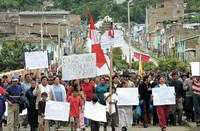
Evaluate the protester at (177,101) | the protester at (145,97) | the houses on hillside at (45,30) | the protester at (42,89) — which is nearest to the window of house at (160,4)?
the houses on hillside at (45,30)

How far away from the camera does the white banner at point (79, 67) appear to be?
18281 mm

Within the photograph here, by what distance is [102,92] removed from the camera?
1941 cm

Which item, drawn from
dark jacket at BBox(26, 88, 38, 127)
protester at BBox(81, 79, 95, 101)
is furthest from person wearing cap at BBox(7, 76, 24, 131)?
protester at BBox(81, 79, 95, 101)

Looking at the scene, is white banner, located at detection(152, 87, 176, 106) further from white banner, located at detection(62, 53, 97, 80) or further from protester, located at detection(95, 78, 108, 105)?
white banner, located at detection(62, 53, 97, 80)

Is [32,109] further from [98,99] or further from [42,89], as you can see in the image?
[98,99]

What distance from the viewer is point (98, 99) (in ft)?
62.4

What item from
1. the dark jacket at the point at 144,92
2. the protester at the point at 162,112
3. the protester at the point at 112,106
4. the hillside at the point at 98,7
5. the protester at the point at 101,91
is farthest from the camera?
the hillside at the point at 98,7

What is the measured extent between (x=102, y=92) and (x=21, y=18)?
11920cm

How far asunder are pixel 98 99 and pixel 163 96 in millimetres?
2359

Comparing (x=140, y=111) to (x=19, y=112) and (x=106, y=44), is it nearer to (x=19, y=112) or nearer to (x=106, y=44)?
(x=106, y=44)

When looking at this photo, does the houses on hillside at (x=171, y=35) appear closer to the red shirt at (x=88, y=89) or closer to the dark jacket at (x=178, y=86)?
the dark jacket at (x=178, y=86)

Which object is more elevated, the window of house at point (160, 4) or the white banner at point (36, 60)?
the window of house at point (160, 4)

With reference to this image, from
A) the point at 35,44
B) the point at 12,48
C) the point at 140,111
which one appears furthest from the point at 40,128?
the point at 35,44

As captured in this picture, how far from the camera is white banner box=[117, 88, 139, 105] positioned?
19.3 meters
